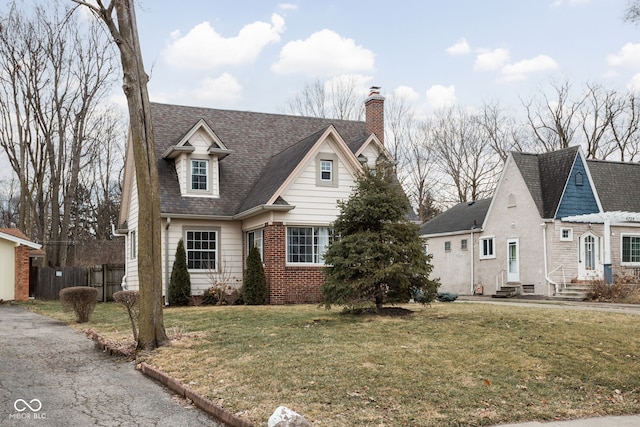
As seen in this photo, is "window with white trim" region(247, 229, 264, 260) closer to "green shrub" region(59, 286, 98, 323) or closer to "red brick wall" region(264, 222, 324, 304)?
"red brick wall" region(264, 222, 324, 304)

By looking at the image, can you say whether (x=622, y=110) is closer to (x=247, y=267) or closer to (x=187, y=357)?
(x=247, y=267)

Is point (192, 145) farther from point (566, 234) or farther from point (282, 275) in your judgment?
point (566, 234)

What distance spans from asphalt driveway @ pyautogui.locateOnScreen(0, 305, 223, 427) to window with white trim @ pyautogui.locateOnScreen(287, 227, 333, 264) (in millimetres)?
9305

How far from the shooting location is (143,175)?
10773 mm

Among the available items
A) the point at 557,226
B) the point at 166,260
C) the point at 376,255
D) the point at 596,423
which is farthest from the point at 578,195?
the point at 596,423

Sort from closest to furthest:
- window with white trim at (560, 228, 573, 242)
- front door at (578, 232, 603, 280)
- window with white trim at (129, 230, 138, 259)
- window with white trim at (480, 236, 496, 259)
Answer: window with white trim at (129, 230, 138, 259), window with white trim at (560, 228, 573, 242), front door at (578, 232, 603, 280), window with white trim at (480, 236, 496, 259)

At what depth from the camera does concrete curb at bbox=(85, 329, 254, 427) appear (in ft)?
21.3

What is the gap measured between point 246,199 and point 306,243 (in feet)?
9.63

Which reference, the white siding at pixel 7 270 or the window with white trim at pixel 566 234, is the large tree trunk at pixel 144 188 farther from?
the white siding at pixel 7 270

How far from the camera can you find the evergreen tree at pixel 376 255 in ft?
44.3

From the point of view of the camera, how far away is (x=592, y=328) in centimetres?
1198

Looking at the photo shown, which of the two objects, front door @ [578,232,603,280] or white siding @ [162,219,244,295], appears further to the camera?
front door @ [578,232,603,280]

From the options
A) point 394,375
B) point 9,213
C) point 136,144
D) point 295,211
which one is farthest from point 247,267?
point 9,213

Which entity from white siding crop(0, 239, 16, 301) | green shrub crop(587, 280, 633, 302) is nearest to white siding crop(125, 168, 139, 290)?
white siding crop(0, 239, 16, 301)
